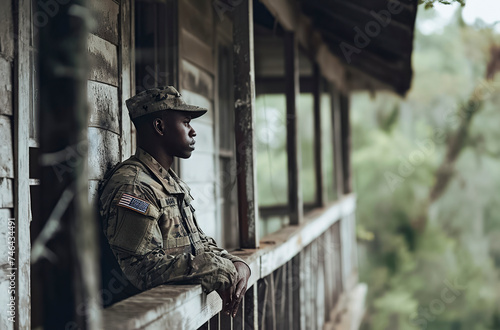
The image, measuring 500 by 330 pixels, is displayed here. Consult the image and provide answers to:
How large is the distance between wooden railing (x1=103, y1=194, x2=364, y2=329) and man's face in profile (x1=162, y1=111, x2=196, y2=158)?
625 millimetres

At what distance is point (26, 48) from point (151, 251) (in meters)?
0.88

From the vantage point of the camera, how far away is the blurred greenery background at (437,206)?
1738cm

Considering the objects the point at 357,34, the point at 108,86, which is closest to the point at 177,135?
the point at 108,86

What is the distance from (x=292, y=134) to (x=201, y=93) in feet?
2.74

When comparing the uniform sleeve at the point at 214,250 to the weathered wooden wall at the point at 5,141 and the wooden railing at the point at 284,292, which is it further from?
the weathered wooden wall at the point at 5,141

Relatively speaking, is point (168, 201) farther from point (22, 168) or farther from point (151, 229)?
point (22, 168)

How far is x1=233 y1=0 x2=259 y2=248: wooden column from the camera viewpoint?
336 cm

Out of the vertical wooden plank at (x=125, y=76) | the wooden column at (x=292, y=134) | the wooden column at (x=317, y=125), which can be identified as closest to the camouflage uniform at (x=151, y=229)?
the vertical wooden plank at (x=125, y=76)

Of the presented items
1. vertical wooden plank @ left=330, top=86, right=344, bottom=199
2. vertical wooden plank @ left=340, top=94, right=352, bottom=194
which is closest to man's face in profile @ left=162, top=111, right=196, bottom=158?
vertical wooden plank @ left=330, top=86, right=344, bottom=199

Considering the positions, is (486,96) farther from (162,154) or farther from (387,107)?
(162,154)

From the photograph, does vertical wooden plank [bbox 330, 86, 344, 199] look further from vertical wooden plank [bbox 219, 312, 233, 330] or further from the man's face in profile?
the man's face in profile

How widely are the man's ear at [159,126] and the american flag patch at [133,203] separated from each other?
0.41 meters

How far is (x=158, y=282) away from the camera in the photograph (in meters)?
2.23

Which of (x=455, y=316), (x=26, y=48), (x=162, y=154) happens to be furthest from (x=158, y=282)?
(x=455, y=316)
